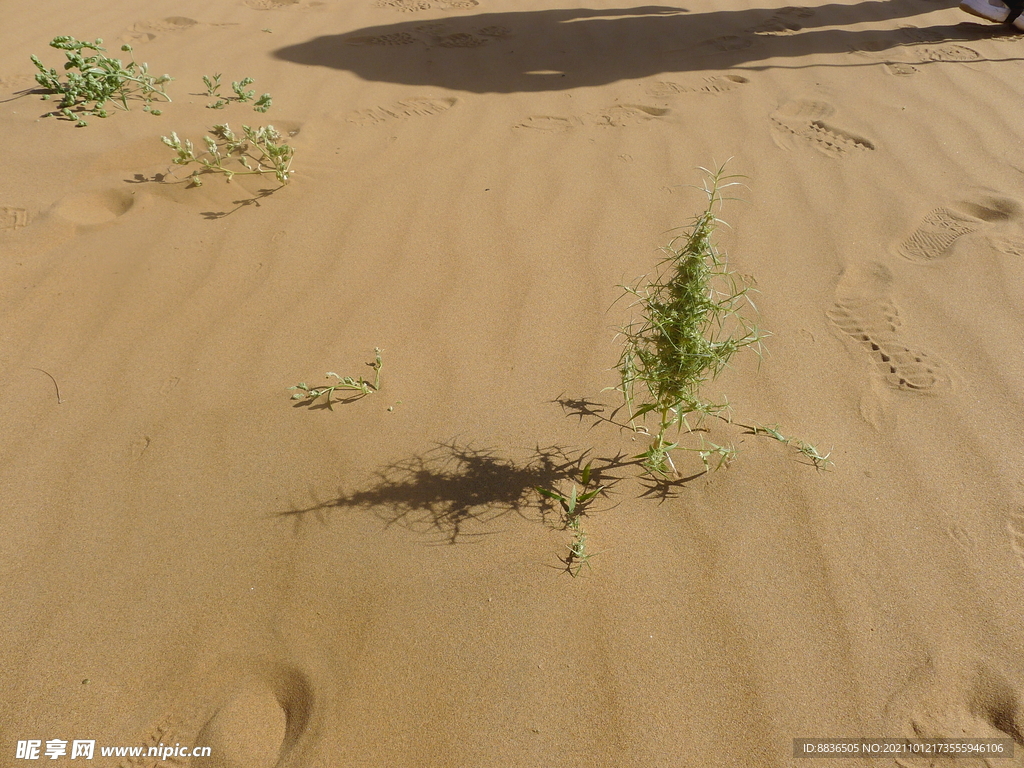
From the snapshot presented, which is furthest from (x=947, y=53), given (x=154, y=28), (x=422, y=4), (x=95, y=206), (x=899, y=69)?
(x=154, y=28)

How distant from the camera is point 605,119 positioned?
337 cm

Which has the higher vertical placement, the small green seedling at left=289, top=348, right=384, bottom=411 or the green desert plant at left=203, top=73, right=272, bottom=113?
the green desert plant at left=203, top=73, right=272, bottom=113

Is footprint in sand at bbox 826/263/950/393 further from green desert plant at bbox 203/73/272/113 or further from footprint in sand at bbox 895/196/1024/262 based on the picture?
green desert plant at bbox 203/73/272/113

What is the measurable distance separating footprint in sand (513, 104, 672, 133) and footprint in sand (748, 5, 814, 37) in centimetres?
142

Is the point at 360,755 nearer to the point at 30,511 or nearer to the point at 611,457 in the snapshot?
the point at 611,457

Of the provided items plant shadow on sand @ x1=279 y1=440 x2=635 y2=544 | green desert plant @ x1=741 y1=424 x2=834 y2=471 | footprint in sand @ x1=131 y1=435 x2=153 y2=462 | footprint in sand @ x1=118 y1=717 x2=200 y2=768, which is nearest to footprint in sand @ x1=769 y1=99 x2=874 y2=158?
green desert plant @ x1=741 y1=424 x2=834 y2=471

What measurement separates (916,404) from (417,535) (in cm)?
144

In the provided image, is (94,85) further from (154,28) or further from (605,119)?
(605,119)

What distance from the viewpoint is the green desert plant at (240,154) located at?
2.89 metres

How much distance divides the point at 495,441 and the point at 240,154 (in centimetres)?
206

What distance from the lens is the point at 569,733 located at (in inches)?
50.7

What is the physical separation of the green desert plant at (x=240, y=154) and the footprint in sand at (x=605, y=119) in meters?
1.14

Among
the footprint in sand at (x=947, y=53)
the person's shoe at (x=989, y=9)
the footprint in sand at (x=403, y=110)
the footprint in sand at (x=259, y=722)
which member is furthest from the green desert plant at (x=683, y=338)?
the person's shoe at (x=989, y=9)

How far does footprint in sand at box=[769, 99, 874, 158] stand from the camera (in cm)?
312
